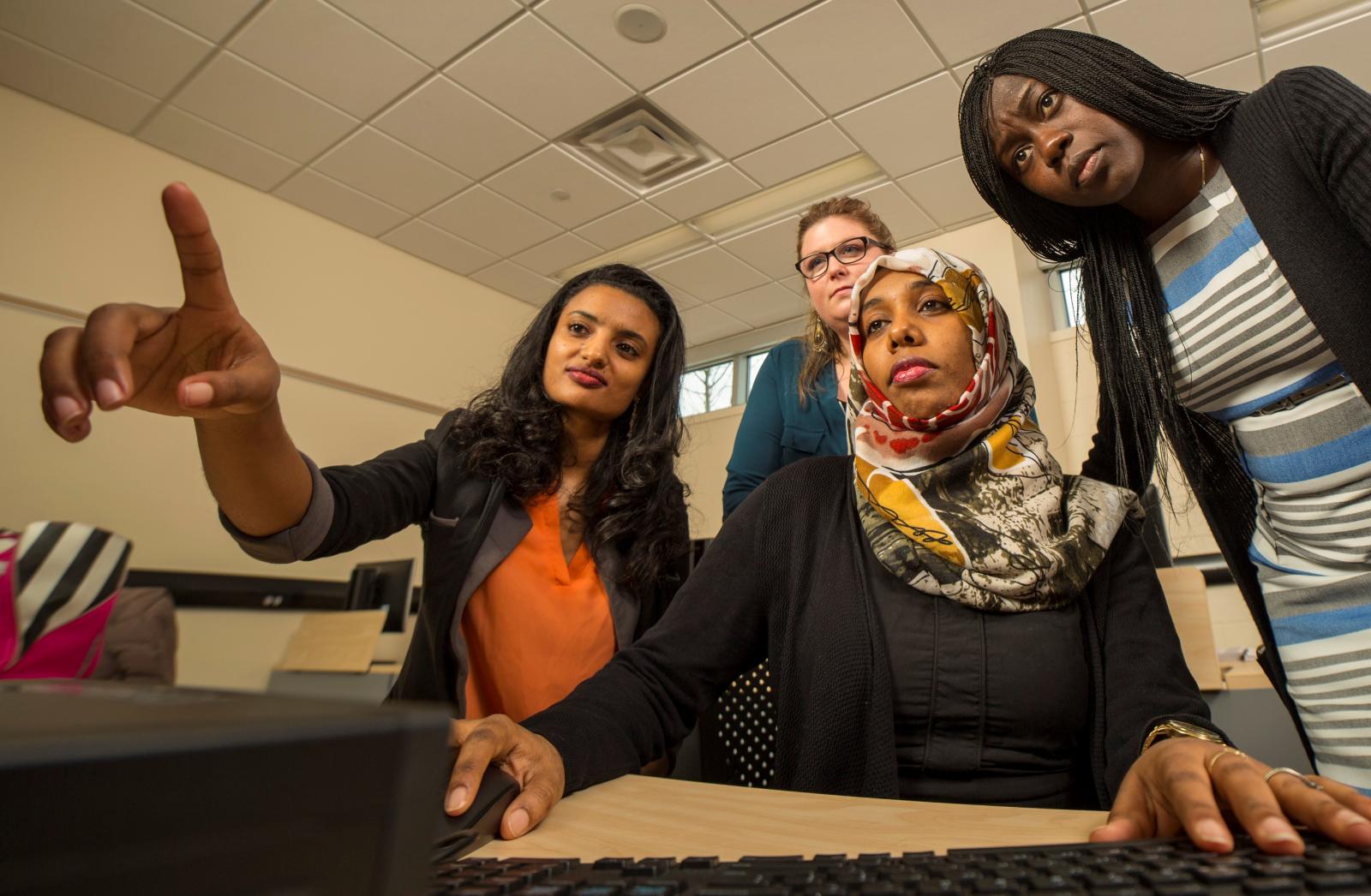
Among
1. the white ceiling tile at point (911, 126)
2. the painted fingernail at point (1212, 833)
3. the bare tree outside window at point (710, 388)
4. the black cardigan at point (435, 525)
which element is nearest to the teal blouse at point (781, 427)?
the black cardigan at point (435, 525)

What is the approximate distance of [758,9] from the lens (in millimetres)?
2846

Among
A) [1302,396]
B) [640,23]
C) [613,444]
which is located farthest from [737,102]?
[1302,396]

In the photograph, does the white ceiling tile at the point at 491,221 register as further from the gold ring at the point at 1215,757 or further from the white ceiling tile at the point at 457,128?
the gold ring at the point at 1215,757

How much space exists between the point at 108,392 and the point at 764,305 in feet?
16.0

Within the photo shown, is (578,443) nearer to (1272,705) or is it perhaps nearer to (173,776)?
(173,776)

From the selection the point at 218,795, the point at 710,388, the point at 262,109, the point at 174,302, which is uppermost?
the point at 262,109

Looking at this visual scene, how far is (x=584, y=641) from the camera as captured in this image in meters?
→ 1.23

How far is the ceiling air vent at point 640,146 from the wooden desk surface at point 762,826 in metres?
3.27

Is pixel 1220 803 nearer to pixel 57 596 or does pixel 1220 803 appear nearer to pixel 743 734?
pixel 743 734

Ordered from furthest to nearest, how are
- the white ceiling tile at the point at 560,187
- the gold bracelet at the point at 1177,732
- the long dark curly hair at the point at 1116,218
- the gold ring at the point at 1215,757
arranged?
the white ceiling tile at the point at 560,187, the long dark curly hair at the point at 1116,218, the gold bracelet at the point at 1177,732, the gold ring at the point at 1215,757

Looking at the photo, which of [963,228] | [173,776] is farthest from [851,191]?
[173,776]

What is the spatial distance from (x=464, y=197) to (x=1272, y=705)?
13.0ft

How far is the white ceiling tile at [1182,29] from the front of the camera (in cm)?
276

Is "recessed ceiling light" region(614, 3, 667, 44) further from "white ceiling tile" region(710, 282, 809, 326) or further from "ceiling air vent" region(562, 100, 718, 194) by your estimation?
"white ceiling tile" region(710, 282, 809, 326)
